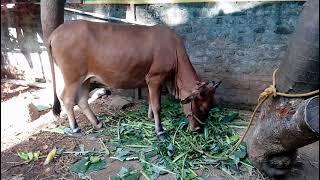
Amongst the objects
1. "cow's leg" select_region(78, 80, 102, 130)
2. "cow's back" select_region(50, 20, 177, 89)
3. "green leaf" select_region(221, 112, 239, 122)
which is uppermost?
"cow's back" select_region(50, 20, 177, 89)

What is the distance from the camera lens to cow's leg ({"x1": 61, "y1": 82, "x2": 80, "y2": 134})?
432 cm

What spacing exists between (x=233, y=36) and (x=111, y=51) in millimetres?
1941

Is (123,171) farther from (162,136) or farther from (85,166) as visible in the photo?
(162,136)

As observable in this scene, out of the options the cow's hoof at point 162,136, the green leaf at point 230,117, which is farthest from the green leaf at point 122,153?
the green leaf at point 230,117

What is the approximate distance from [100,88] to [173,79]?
210 centimetres

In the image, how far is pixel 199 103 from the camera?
4305 mm

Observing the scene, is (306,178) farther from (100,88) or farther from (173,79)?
(100,88)

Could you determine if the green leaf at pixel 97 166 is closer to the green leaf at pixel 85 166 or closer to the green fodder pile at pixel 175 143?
→ the green leaf at pixel 85 166

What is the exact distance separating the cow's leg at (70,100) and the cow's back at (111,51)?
0.45 feet

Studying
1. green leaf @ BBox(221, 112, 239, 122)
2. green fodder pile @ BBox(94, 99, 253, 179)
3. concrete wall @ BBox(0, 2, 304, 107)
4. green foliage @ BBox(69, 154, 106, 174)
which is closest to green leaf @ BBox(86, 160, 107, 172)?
green foliage @ BBox(69, 154, 106, 174)

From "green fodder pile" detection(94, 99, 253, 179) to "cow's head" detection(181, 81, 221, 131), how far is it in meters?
0.16

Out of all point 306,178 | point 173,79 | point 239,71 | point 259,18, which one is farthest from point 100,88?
point 306,178

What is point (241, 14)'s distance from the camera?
4.95 m

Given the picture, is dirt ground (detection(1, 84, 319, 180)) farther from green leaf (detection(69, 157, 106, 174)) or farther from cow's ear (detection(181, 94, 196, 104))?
cow's ear (detection(181, 94, 196, 104))
